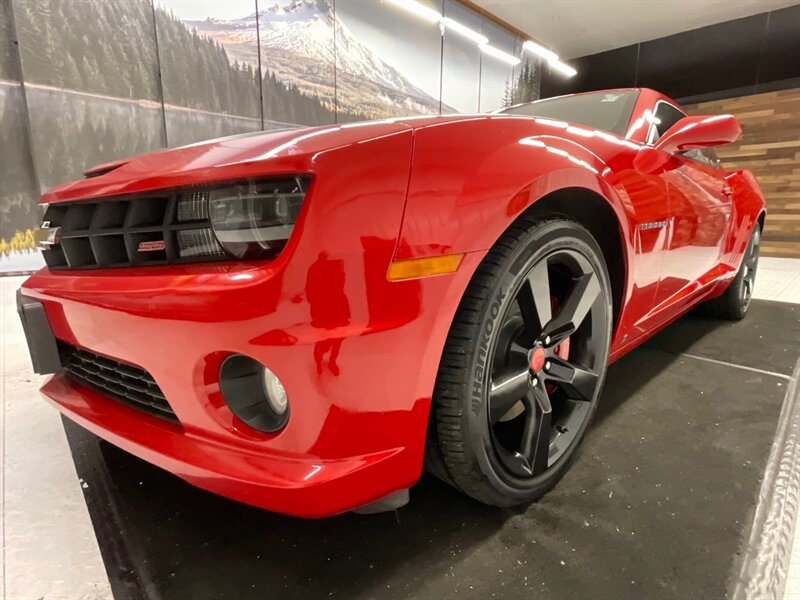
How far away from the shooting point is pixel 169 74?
3914 mm

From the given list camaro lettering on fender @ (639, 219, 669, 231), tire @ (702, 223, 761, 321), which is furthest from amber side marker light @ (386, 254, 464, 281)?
tire @ (702, 223, 761, 321)

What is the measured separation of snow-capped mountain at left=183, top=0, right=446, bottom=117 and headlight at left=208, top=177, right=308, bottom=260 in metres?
4.31

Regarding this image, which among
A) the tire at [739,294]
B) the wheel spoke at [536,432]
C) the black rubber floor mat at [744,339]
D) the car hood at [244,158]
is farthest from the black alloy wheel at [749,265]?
the car hood at [244,158]

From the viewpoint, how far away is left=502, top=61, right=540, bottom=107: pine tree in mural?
7.93 meters

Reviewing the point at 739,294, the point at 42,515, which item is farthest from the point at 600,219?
the point at 739,294

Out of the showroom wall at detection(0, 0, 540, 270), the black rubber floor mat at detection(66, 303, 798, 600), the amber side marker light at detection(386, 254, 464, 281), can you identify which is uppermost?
the showroom wall at detection(0, 0, 540, 270)

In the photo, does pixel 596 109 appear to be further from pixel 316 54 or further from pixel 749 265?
pixel 316 54

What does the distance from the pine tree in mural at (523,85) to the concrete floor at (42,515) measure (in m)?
8.05

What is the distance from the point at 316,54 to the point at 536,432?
5.12 m

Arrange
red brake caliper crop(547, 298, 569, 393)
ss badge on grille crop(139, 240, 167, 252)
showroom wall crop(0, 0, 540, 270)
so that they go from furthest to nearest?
showroom wall crop(0, 0, 540, 270)
red brake caliper crop(547, 298, 569, 393)
ss badge on grille crop(139, 240, 167, 252)

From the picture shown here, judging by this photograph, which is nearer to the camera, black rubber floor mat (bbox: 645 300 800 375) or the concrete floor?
the concrete floor

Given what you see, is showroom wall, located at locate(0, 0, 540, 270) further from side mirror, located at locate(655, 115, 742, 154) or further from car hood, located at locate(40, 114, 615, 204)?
side mirror, located at locate(655, 115, 742, 154)

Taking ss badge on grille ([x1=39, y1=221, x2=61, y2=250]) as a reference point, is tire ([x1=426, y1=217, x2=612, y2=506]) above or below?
below

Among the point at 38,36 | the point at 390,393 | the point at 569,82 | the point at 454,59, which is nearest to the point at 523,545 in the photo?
the point at 390,393
